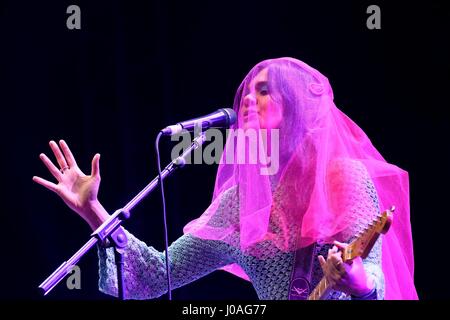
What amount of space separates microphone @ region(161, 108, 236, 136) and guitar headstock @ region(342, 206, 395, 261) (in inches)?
22.9

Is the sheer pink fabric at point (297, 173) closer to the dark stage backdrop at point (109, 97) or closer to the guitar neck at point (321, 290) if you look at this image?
the guitar neck at point (321, 290)

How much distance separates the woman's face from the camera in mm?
2059

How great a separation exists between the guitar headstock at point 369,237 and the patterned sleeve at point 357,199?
216mm

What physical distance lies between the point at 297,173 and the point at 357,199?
0.86 feet

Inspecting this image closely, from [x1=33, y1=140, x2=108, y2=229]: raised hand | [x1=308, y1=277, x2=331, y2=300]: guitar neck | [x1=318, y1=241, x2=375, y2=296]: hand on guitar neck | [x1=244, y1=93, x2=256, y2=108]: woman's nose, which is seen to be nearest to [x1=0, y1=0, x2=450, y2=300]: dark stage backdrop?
[x1=244, y1=93, x2=256, y2=108]: woman's nose

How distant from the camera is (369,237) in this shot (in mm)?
1521

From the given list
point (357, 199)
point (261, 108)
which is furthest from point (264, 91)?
point (357, 199)

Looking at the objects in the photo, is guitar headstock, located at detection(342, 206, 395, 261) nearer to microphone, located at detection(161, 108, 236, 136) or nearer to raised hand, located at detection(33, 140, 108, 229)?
microphone, located at detection(161, 108, 236, 136)

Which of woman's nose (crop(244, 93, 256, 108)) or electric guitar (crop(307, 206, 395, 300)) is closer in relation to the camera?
electric guitar (crop(307, 206, 395, 300))

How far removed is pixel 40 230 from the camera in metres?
3.02

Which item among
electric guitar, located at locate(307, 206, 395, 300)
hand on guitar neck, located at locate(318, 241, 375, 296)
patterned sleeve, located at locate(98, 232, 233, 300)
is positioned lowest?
patterned sleeve, located at locate(98, 232, 233, 300)

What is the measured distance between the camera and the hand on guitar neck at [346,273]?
1550 mm

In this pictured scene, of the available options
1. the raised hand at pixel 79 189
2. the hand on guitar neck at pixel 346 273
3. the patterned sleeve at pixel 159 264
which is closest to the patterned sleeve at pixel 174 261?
the patterned sleeve at pixel 159 264
